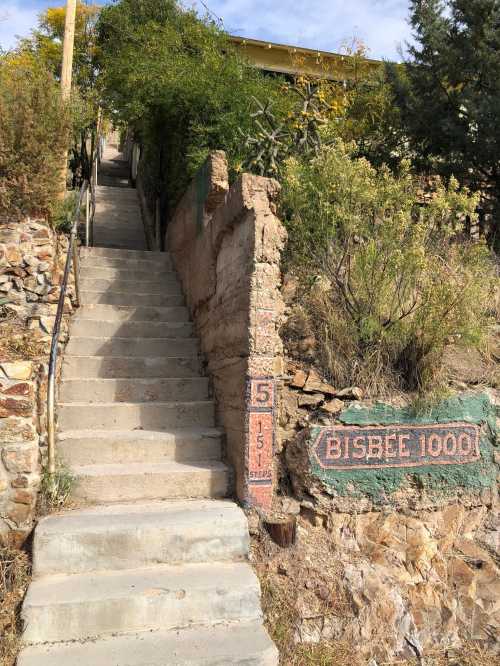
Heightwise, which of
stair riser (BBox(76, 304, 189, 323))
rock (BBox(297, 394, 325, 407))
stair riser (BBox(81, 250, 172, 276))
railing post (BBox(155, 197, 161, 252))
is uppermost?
railing post (BBox(155, 197, 161, 252))

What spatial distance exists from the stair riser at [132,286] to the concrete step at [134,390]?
74.7 inches

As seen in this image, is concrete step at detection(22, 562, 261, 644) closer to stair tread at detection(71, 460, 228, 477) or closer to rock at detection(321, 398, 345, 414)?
stair tread at detection(71, 460, 228, 477)

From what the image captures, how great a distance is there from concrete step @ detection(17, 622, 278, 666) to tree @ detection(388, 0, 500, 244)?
6.58m

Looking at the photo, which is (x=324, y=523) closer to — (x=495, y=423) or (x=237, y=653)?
(x=237, y=653)

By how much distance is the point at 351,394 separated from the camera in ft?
14.4

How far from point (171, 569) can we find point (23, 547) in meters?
0.99

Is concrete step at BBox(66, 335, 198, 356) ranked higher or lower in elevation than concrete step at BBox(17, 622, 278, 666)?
higher

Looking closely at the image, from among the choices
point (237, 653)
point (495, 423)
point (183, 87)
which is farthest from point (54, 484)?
point (183, 87)

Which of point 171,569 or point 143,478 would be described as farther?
point 143,478

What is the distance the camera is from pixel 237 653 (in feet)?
9.60

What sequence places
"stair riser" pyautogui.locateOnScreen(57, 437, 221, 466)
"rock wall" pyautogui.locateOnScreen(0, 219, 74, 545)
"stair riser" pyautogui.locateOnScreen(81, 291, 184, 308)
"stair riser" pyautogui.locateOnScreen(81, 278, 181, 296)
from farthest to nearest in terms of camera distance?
1. "stair riser" pyautogui.locateOnScreen(81, 278, 181, 296)
2. "stair riser" pyautogui.locateOnScreen(81, 291, 184, 308)
3. "stair riser" pyautogui.locateOnScreen(57, 437, 221, 466)
4. "rock wall" pyautogui.locateOnScreen(0, 219, 74, 545)

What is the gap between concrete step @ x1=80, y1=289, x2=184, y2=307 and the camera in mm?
6555

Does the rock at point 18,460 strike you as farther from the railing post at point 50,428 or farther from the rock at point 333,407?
the rock at point 333,407

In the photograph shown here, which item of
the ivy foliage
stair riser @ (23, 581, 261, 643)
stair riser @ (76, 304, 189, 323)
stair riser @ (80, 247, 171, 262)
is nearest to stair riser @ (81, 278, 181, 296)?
stair riser @ (76, 304, 189, 323)
